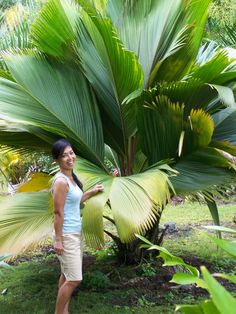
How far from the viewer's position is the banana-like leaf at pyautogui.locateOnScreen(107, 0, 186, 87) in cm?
407

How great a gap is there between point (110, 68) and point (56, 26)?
552mm

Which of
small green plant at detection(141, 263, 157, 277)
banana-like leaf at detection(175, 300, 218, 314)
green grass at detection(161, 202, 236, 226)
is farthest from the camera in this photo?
green grass at detection(161, 202, 236, 226)

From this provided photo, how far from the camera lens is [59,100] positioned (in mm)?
4016

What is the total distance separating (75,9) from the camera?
3.95 m

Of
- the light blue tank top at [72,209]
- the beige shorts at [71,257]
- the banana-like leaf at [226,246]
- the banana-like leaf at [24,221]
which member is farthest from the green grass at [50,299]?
the banana-like leaf at [226,246]

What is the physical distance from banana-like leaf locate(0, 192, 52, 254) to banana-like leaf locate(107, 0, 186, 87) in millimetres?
1337

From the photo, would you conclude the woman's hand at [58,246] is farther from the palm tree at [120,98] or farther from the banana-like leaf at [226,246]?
the banana-like leaf at [226,246]

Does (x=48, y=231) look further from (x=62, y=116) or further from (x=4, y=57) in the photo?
(x=4, y=57)

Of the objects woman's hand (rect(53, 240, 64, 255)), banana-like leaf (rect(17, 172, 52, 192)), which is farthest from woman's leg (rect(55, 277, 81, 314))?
banana-like leaf (rect(17, 172, 52, 192))

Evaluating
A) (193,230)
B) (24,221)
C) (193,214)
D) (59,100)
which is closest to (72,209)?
(24,221)

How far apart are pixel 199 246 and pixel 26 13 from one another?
319 cm

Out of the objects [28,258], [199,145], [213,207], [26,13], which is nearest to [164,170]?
[199,145]

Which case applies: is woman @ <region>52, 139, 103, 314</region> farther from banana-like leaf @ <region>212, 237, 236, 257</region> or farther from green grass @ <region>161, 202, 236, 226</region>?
green grass @ <region>161, 202, 236, 226</region>

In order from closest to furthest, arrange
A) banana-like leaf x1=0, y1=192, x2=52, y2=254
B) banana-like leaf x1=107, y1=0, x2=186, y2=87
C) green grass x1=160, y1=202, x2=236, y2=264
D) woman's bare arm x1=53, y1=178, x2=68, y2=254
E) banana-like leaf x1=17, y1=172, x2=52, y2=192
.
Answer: woman's bare arm x1=53, y1=178, x2=68, y2=254, banana-like leaf x1=0, y1=192, x2=52, y2=254, banana-like leaf x1=107, y1=0, x2=186, y2=87, banana-like leaf x1=17, y1=172, x2=52, y2=192, green grass x1=160, y1=202, x2=236, y2=264
